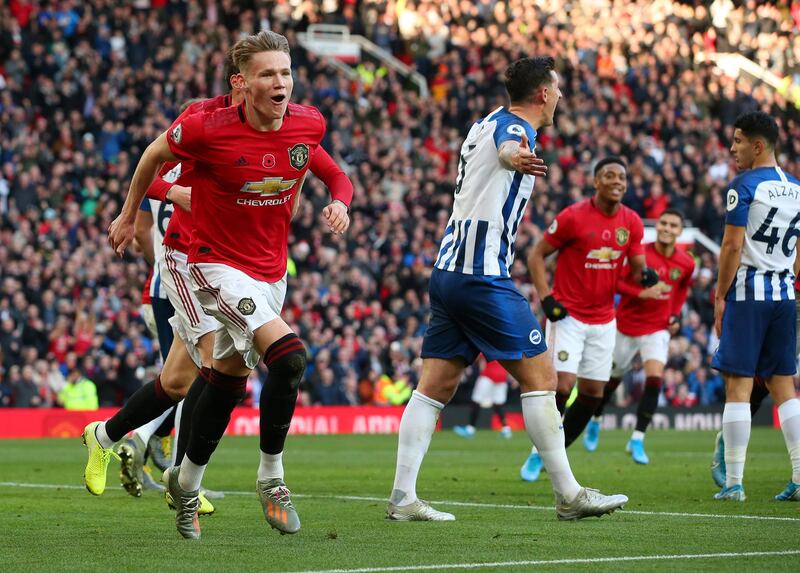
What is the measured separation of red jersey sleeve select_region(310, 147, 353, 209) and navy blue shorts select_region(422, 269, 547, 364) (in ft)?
2.72

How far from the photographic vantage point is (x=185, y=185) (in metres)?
7.62

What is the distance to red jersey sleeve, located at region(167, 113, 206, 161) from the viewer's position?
710 cm

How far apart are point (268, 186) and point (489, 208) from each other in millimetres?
1393

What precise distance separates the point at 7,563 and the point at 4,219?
18.3 metres

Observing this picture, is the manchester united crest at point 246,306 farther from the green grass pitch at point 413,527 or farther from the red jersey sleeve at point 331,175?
the green grass pitch at point 413,527

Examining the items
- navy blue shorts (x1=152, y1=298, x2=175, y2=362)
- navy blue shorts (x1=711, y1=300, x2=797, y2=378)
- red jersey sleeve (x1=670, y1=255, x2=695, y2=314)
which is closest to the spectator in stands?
red jersey sleeve (x1=670, y1=255, x2=695, y2=314)

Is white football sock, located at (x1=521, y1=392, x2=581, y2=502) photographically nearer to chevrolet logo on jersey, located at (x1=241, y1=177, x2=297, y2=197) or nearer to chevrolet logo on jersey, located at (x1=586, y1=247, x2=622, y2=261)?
chevrolet logo on jersey, located at (x1=241, y1=177, x2=297, y2=197)

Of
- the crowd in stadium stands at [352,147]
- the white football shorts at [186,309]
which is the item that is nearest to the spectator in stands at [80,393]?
the crowd in stadium stands at [352,147]

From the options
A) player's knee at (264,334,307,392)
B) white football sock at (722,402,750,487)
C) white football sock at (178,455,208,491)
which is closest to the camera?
player's knee at (264,334,307,392)

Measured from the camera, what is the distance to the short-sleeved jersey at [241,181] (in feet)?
23.5

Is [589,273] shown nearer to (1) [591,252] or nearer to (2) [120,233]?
(1) [591,252]

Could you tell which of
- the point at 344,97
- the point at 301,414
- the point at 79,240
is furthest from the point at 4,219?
the point at 344,97

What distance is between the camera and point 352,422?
25109mm

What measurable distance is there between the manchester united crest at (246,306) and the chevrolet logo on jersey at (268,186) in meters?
0.61
